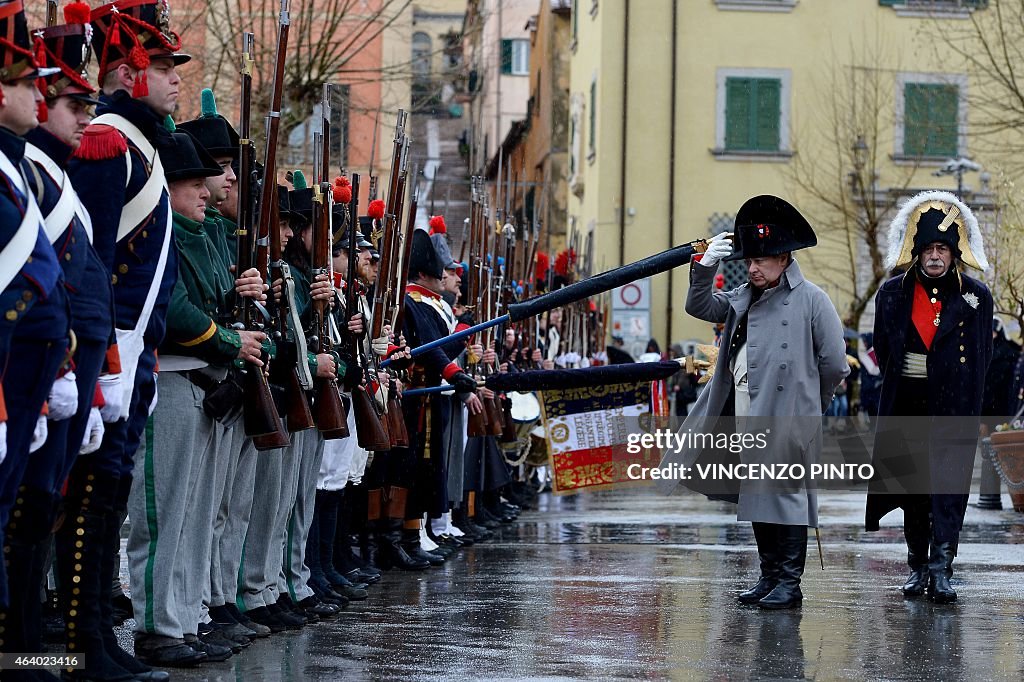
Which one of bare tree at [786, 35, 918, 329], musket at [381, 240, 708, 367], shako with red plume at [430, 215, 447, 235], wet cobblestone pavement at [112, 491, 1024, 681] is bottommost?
wet cobblestone pavement at [112, 491, 1024, 681]

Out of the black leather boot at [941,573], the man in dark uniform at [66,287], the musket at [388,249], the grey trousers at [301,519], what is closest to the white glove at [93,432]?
the man in dark uniform at [66,287]

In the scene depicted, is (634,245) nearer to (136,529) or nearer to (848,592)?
(848,592)

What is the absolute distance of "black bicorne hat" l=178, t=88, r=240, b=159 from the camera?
7672mm

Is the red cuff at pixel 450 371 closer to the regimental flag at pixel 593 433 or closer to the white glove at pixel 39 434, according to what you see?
the regimental flag at pixel 593 433

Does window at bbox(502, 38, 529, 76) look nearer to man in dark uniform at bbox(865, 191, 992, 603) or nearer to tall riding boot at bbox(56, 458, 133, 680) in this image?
man in dark uniform at bbox(865, 191, 992, 603)

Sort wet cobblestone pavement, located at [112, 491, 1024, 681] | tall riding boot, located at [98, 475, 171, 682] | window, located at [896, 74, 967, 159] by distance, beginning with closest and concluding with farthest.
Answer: tall riding boot, located at [98, 475, 171, 682] → wet cobblestone pavement, located at [112, 491, 1024, 681] → window, located at [896, 74, 967, 159]

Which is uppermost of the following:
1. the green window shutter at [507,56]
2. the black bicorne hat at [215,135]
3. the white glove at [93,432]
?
the green window shutter at [507,56]

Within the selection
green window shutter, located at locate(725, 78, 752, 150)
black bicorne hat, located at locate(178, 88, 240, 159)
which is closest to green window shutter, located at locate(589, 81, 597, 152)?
green window shutter, located at locate(725, 78, 752, 150)

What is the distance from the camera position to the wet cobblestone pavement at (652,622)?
7.20 m

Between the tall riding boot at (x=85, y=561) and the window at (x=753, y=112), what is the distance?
31.6 m

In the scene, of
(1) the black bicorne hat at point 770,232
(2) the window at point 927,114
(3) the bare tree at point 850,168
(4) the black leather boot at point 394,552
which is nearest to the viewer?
(1) the black bicorne hat at point 770,232

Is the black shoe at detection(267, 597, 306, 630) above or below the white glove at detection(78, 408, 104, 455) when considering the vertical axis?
below

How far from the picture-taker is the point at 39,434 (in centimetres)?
538

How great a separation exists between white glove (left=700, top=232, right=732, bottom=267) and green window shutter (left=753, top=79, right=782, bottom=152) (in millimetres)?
27792
